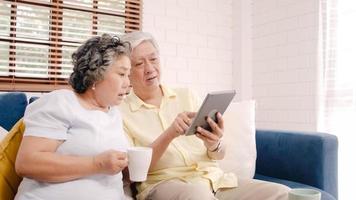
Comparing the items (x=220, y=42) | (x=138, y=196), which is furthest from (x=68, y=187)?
(x=220, y=42)

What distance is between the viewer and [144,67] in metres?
1.53

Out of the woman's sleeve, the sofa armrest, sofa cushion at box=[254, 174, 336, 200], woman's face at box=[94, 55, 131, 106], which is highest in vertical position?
woman's face at box=[94, 55, 131, 106]

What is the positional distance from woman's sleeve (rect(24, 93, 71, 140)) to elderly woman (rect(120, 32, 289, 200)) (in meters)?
0.35

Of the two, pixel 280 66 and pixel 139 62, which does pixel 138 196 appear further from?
pixel 280 66

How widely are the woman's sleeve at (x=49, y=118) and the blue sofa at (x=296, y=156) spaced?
598 millimetres

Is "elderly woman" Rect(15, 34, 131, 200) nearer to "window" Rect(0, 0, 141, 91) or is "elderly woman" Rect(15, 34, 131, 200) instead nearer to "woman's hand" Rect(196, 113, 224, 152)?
"woman's hand" Rect(196, 113, 224, 152)

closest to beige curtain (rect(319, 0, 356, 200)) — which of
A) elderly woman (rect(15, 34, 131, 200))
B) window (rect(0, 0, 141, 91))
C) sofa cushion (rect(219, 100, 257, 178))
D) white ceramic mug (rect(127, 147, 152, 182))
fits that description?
sofa cushion (rect(219, 100, 257, 178))

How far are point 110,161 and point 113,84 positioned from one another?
0.93ft

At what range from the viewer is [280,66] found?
9.49ft

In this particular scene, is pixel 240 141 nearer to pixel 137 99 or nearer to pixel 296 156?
pixel 296 156

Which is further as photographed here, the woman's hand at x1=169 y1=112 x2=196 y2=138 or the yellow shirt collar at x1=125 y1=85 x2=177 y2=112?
the yellow shirt collar at x1=125 y1=85 x2=177 y2=112

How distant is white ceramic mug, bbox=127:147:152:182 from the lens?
0.99 metres

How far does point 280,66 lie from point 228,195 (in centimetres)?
170

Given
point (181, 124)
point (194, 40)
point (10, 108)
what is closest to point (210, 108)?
point (181, 124)
